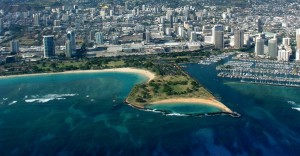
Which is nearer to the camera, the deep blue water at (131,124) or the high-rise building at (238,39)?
the deep blue water at (131,124)

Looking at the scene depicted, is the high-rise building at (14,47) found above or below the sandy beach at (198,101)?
above

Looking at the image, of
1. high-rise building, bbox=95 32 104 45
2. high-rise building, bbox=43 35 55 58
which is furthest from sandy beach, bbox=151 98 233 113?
high-rise building, bbox=95 32 104 45

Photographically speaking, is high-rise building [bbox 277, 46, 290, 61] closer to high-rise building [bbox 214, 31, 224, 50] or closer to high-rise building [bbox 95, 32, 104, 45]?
high-rise building [bbox 214, 31, 224, 50]

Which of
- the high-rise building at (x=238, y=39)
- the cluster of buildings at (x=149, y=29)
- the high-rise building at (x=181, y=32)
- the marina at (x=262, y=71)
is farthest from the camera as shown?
the high-rise building at (x=181, y=32)

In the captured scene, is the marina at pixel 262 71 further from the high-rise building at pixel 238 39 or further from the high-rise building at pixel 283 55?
the high-rise building at pixel 238 39

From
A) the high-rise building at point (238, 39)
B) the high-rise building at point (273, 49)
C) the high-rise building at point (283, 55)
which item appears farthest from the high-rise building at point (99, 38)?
the high-rise building at point (283, 55)

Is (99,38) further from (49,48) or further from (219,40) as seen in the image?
(219,40)
